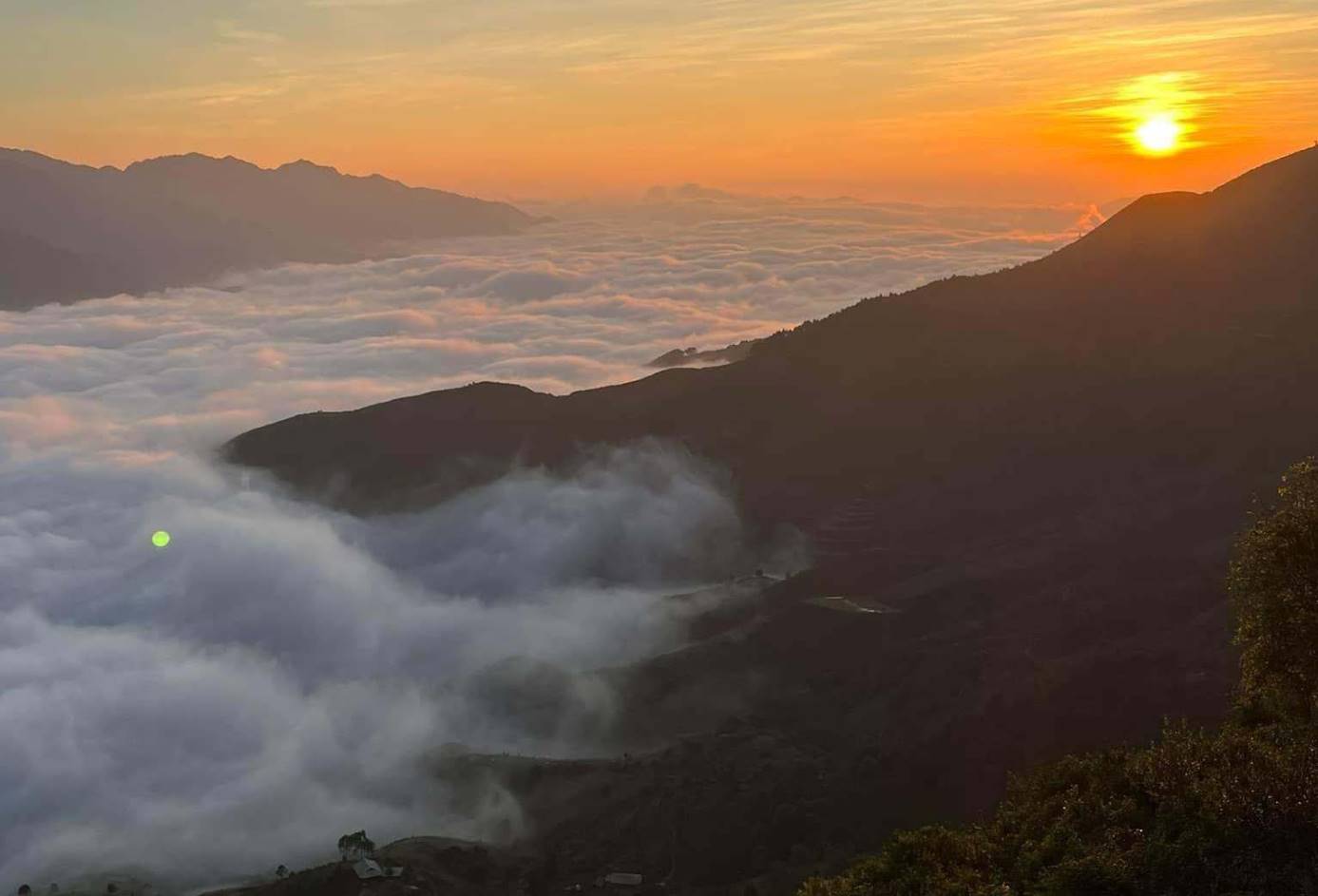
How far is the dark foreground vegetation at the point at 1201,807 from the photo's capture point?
35500 millimetres

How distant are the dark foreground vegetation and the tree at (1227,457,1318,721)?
50mm

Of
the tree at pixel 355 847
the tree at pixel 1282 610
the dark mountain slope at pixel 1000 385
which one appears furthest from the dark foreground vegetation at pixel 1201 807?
the dark mountain slope at pixel 1000 385

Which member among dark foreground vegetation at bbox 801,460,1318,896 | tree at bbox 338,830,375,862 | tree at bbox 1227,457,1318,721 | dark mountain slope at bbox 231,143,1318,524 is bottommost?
tree at bbox 338,830,375,862

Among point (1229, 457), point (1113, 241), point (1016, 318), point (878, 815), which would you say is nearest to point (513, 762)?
point (878, 815)

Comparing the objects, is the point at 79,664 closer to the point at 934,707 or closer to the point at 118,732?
the point at 118,732

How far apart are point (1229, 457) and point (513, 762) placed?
3462 inches

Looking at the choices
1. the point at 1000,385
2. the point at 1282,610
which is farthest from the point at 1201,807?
the point at 1000,385

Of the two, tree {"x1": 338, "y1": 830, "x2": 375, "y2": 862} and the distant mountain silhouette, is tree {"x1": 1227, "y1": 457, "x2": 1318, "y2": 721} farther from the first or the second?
tree {"x1": 338, "y1": 830, "x2": 375, "y2": 862}

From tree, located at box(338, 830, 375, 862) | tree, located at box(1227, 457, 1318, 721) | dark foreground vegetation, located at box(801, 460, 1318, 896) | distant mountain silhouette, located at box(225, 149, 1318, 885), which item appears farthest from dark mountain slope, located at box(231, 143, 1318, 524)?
dark foreground vegetation, located at box(801, 460, 1318, 896)

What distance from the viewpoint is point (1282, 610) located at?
1811 inches

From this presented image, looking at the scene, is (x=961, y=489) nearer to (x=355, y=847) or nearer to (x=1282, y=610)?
(x=355, y=847)

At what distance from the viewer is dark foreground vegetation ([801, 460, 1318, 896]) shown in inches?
1398

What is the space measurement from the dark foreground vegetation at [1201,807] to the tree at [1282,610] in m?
0.05

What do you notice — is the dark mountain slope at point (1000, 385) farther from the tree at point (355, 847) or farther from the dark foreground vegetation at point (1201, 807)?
the dark foreground vegetation at point (1201, 807)
